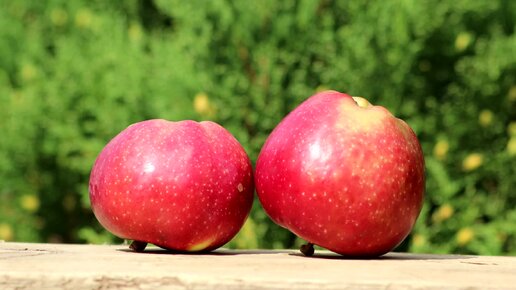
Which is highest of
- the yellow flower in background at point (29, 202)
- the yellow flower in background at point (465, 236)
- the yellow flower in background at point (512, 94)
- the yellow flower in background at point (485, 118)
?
the yellow flower in background at point (512, 94)

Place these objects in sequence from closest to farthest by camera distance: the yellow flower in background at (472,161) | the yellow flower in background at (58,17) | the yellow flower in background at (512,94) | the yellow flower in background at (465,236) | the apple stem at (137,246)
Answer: the apple stem at (137,246)
the yellow flower in background at (465,236)
the yellow flower in background at (472,161)
the yellow flower in background at (512,94)
the yellow flower in background at (58,17)

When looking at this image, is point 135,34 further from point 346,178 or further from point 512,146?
point 346,178

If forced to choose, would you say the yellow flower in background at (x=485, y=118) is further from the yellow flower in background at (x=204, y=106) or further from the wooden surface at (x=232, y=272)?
the wooden surface at (x=232, y=272)

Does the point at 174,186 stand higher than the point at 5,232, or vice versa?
the point at 174,186

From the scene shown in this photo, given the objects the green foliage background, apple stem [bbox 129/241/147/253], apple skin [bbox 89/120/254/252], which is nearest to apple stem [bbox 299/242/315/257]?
apple skin [bbox 89/120/254/252]

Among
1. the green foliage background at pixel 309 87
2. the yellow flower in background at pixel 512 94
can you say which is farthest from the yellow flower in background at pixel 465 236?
the yellow flower in background at pixel 512 94

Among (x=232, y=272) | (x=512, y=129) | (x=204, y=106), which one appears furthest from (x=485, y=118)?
(x=232, y=272)

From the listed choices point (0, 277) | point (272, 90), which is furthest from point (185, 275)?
point (272, 90)
